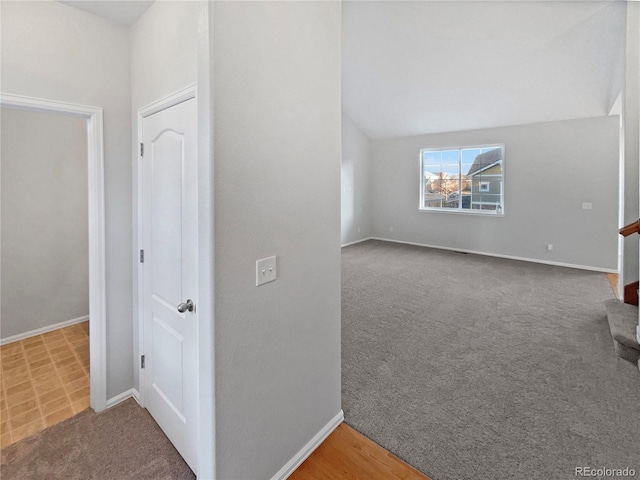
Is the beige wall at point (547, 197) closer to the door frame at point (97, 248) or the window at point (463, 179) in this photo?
the window at point (463, 179)

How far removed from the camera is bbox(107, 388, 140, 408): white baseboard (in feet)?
7.15

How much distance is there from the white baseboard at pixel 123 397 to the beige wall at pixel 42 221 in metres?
1.84

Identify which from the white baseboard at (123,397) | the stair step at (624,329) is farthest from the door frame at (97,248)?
the stair step at (624,329)

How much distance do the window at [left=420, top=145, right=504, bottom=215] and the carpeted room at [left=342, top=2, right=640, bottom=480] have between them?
0.34 ft

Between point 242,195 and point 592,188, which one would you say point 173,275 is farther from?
point 592,188

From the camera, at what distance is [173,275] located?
183 centimetres

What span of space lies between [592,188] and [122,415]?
6958mm

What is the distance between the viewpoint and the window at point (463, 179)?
21.1 feet

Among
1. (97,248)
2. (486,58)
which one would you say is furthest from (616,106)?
(97,248)

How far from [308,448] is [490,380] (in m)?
1.50

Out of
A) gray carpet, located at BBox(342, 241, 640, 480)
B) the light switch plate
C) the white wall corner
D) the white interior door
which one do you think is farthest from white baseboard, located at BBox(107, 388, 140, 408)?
the white wall corner

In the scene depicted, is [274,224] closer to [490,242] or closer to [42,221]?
[42,221]

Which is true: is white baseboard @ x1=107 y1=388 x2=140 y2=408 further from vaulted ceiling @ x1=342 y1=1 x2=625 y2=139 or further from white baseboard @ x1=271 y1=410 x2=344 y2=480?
vaulted ceiling @ x1=342 y1=1 x2=625 y2=139

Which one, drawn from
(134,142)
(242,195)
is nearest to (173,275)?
(242,195)
